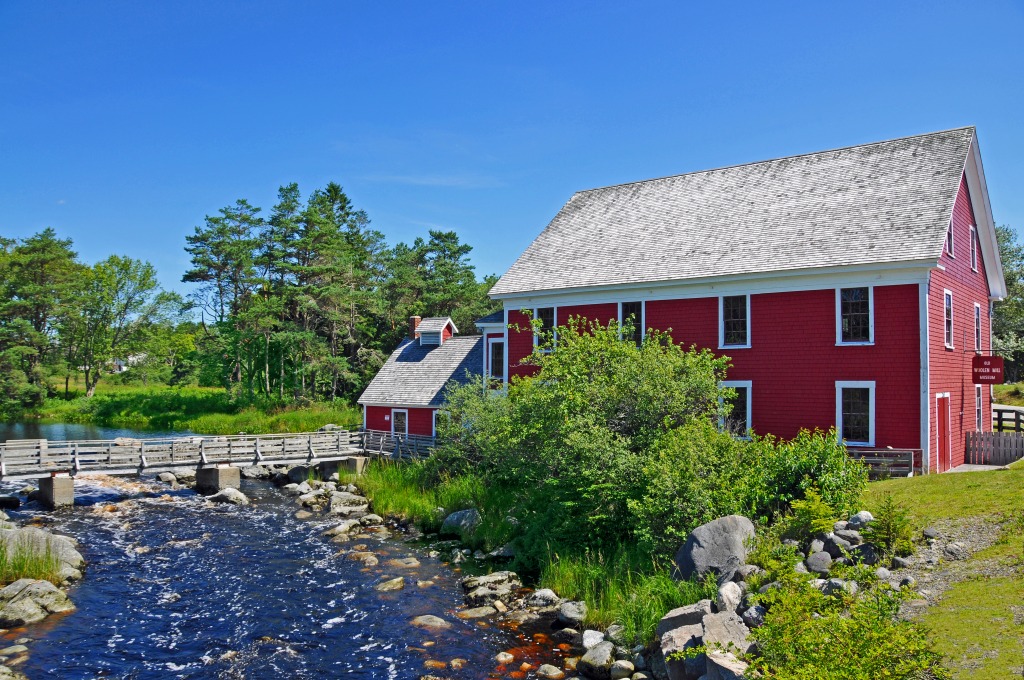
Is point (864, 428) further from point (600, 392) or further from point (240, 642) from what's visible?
point (240, 642)

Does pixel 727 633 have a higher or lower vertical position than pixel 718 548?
lower

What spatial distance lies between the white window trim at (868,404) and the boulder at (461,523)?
10.4m

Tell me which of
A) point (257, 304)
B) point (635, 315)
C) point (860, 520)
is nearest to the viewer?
point (860, 520)

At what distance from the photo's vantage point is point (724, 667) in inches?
352

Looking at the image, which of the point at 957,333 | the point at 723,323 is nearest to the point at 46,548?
the point at 723,323

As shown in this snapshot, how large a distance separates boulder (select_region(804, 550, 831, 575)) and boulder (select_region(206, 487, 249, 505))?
20472 mm

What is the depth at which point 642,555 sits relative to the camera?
47.2 ft

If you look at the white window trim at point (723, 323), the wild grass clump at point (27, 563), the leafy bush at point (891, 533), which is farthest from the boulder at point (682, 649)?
the wild grass clump at point (27, 563)

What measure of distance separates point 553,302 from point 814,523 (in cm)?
1562

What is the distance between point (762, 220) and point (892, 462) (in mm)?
9148

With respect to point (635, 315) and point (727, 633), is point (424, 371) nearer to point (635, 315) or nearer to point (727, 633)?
point (635, 315)

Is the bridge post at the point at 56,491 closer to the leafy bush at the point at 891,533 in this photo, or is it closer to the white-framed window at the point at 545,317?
the white-framed window at the point at 545,317

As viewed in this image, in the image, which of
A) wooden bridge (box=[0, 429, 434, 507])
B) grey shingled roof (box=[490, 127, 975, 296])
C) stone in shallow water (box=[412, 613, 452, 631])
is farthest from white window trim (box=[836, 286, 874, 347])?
wooden bridge (box=[0, 429, 434, 507])

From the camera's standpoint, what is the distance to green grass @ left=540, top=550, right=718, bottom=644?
12.3m
